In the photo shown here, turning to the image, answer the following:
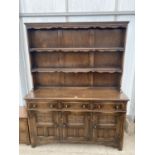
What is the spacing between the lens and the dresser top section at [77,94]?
2151mm

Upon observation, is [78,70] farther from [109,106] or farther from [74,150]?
[74,150]

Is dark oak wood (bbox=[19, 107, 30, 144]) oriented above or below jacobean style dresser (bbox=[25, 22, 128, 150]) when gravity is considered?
below

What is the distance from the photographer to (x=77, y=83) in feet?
8.43

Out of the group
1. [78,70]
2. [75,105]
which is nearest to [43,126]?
[75,105]

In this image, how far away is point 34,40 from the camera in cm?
243

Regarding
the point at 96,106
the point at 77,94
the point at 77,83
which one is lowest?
the point at 96,106

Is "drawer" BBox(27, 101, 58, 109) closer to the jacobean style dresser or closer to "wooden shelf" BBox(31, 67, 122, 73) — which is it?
the jacobean style dresser

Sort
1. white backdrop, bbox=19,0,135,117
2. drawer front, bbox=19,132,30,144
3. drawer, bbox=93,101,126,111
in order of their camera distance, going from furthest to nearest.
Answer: white backdrop, bbox=19,0,135,117 < drawer front, bbox=19,132,30,144 < drawer, bbox=93,101,126,111

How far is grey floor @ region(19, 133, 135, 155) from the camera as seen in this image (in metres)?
2.25

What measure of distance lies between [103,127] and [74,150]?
1.88 ft

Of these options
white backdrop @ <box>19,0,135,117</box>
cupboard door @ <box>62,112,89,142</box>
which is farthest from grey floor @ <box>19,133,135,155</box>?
white backdrop @ <box>19,0,135,117</box>
